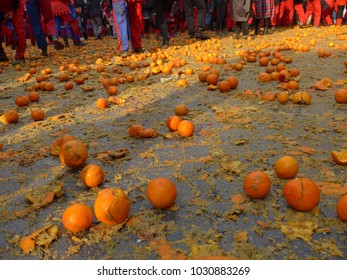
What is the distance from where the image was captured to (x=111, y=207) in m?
1.77

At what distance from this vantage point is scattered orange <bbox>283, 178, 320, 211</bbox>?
5.90ft

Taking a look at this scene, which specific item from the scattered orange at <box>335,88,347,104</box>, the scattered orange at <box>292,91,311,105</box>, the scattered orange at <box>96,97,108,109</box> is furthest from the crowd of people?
the scattered orange at <box>335,88,347,104</box>

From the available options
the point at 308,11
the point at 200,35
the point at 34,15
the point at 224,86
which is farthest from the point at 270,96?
the point at 308,11

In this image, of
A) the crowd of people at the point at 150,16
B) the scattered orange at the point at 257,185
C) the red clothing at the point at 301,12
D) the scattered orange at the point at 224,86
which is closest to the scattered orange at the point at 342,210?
the scattered orange at the point at 257,185

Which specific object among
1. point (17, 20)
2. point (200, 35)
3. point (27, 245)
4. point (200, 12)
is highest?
point (17, 20)

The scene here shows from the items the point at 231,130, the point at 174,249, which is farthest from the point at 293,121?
the point at 174,249

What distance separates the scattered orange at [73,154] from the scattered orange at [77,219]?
734mm

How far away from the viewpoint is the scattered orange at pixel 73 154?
245cm

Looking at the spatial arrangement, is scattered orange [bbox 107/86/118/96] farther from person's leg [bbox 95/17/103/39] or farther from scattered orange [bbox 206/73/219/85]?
person's leg [bbox 95/17/103/39]

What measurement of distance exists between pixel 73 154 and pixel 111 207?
0.86 meters

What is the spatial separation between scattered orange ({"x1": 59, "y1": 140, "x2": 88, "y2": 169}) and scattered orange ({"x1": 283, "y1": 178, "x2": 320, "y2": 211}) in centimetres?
161

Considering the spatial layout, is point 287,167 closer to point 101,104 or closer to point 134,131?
point 134,131

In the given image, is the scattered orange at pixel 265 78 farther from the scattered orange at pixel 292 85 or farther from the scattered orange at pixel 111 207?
the scattered orange at pixel 111 207
